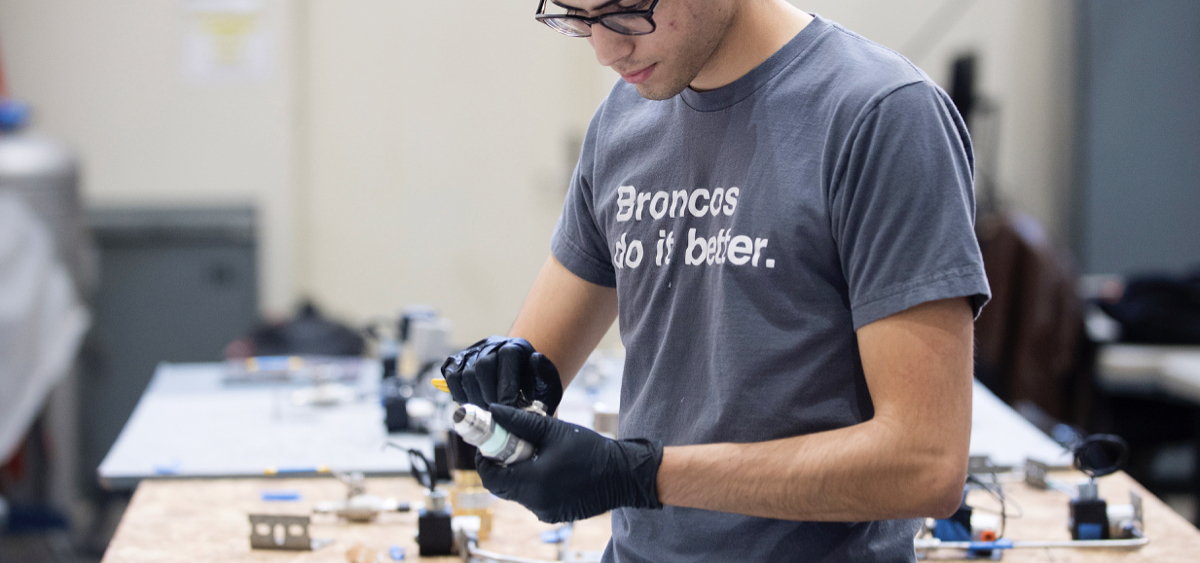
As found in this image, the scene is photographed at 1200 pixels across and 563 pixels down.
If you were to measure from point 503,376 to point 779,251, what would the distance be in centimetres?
34

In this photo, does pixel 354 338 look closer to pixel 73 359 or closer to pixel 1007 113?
pixel 73 359

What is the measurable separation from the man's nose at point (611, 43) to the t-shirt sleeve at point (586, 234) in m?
0.18

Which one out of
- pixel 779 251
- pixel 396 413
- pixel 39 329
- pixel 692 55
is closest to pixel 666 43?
pixel 692 55

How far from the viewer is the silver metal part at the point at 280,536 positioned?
4.70 feet

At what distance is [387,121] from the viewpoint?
4062mm

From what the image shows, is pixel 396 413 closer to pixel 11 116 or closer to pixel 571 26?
pixel 571 26

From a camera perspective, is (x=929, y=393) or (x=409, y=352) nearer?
(x=929, y=393)

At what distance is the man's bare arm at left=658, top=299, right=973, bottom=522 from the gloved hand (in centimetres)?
6

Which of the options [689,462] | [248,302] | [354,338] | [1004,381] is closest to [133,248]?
[248,302]

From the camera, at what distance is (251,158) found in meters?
4.00

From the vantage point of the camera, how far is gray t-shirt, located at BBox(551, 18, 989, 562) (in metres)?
A: 0.90

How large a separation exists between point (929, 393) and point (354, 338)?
2.83 m

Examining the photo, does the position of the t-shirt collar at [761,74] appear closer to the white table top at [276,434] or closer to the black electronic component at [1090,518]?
the black electronic component at [1090,518]

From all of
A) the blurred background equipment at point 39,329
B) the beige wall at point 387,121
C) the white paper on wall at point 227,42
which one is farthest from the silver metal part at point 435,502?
the white paper on wall at point 227,42
